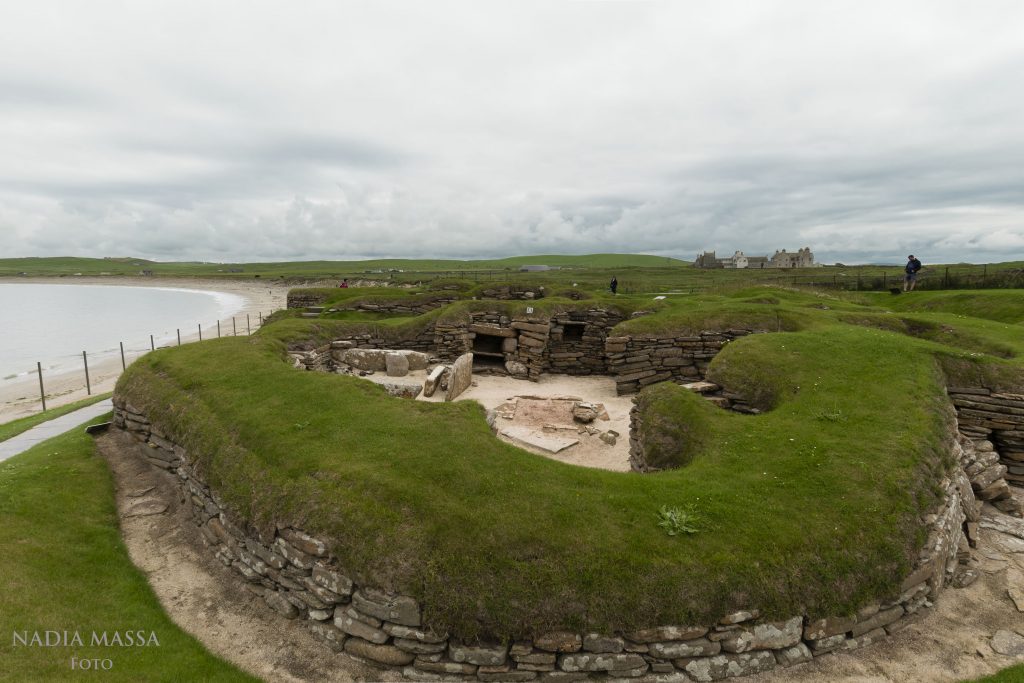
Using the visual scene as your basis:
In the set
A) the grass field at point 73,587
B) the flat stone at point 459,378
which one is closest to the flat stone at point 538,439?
the flat stone at point 459,378

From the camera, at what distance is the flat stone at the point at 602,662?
6055mm

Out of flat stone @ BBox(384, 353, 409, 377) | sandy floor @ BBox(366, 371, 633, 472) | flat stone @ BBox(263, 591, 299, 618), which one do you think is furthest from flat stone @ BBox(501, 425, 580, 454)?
flat stone @ BBox(263, 591, 299, 618)

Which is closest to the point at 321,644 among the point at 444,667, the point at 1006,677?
the point at 444,667

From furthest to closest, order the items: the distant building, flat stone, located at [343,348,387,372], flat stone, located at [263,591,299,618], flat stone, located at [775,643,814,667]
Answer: the distant building < flat stone, located at [343,348,387,372] < flat stone, located at [263,591,299,618] < flat stone, located at [775,643,814,667]

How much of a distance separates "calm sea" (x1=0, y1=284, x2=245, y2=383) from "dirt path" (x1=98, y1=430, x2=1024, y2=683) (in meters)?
32.7

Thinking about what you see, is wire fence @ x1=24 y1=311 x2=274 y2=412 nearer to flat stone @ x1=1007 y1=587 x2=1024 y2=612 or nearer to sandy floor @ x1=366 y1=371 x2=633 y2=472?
sandy floor @ x1=366 y1=371 x2=633 y2=472

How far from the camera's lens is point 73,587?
24.6ft

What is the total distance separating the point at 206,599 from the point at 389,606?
3837 millimetres

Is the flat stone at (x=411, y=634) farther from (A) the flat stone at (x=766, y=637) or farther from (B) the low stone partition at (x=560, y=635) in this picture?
(A) the flat stone at (x=766, y=637)

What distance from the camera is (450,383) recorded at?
1761cm

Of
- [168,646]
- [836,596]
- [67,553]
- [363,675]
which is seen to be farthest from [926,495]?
[67,553]

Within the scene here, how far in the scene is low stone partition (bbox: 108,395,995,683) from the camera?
19.9 ft

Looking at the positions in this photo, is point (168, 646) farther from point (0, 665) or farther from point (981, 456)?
point (981, 456)

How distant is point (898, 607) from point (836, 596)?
1.34 metres
